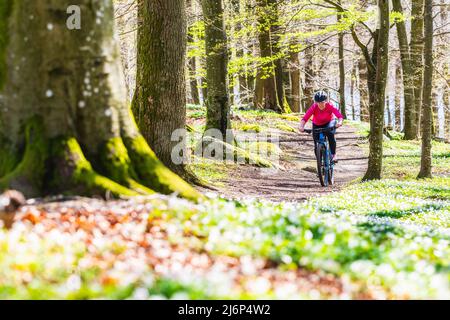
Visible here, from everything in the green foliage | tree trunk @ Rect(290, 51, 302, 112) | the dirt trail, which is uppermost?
tree trunk @ Rect(290, 51, 302, 112)

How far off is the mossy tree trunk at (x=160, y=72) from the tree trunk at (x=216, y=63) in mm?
5742

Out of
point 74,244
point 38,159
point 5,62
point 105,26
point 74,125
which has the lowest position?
point 74,244

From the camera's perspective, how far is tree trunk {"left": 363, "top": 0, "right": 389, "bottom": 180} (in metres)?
14.0

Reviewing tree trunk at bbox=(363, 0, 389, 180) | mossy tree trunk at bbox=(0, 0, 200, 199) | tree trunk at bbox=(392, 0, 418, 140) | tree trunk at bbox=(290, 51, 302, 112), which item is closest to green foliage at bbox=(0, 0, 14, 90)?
mossy tree trunk at bbox=(0, 0, 200, 199)

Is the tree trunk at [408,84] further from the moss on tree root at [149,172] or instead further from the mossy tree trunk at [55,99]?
the mossy tree trunk at [55,99]

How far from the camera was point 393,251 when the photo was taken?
519 cm

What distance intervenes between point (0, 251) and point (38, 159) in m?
1.84

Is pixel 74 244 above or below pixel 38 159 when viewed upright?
below

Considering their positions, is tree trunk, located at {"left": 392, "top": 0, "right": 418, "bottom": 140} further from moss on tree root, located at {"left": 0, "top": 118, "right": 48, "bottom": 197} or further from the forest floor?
moss on tree root, located at {"left": 0, "top": 118, "right": 48, "bottom": 197}

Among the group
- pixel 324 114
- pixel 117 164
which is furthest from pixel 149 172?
pixel 324 114

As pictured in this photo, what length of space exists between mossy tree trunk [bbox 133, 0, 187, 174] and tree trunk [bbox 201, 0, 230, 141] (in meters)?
5.74

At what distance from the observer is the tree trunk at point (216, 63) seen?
650 inches
